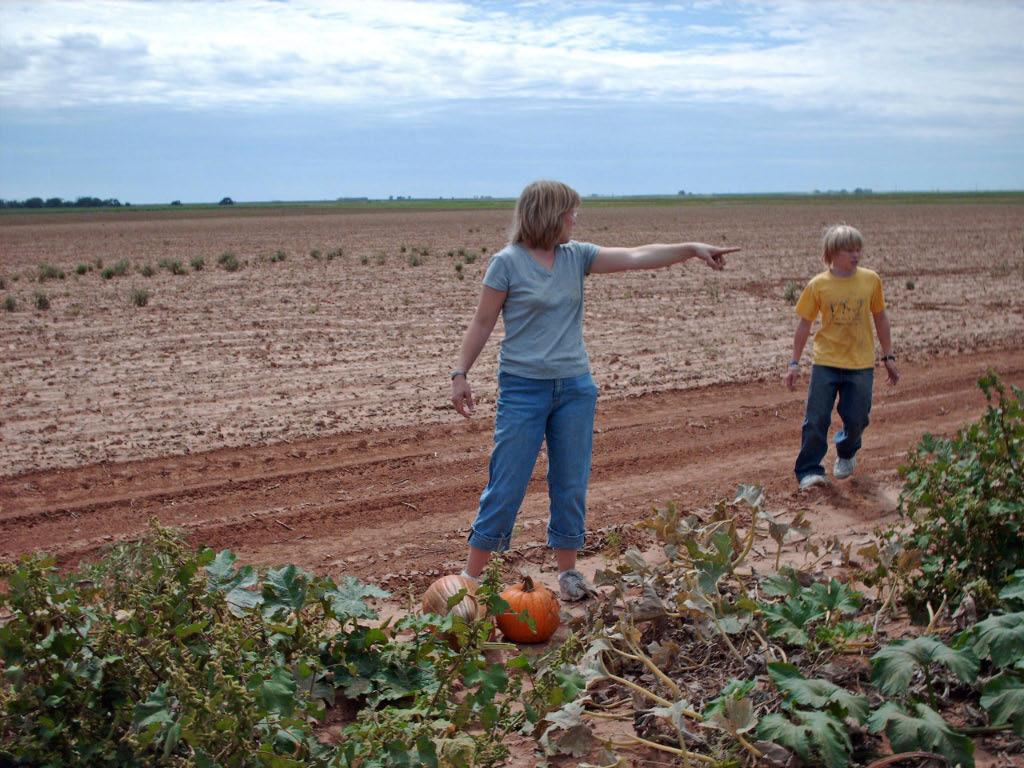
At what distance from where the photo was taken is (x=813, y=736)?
10.1ft

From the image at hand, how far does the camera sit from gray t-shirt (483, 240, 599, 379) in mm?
4504

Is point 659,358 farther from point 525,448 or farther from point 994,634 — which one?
point 994,634

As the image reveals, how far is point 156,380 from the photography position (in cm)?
1040

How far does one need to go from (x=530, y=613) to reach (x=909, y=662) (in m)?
1.72

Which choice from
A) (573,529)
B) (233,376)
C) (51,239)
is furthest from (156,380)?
(51,239)

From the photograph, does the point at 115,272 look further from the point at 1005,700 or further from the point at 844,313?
the point at 1005,700

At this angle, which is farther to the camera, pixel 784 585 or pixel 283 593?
pixel 784 585

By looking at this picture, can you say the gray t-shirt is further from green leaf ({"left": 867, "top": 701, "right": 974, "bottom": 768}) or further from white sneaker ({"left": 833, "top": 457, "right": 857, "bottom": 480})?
white sneaker ({"left": 833, "top": 457, "right": 857, "bottom": 480})

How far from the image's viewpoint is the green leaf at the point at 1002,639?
321cm

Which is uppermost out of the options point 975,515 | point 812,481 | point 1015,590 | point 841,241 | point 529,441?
point 841,241

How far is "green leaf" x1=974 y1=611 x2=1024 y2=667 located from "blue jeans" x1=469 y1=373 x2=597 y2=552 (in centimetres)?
191

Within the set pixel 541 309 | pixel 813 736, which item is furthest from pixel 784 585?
pixel 541 309

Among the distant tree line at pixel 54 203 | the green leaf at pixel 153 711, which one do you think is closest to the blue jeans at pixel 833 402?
the green leaf at pixel 153 711

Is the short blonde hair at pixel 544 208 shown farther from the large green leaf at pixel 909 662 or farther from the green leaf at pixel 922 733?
the green leaf at pixel 922 733
